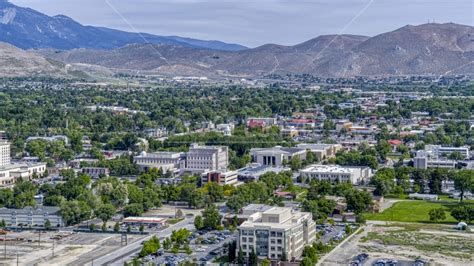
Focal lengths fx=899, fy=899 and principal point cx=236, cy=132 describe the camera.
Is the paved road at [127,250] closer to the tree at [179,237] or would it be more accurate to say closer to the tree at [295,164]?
the tree at [179,237]

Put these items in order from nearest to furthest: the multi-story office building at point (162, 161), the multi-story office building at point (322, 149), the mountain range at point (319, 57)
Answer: the multi-story office building at point (162, 161), the multi-story office building at point (322, 149), the mountain range at point (319, 57)

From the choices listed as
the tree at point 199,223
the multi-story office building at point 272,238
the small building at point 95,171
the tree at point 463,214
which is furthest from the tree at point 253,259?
the small building at point 95,171

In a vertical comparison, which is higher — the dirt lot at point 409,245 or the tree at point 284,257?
the tree at point 284,257

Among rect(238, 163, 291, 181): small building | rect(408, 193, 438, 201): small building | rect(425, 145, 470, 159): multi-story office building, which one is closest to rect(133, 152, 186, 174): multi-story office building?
rect(238, 163, 291, 181): small building

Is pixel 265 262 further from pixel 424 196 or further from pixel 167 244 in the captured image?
pixel 424 196

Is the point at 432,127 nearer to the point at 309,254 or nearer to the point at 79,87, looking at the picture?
the point at 309,254

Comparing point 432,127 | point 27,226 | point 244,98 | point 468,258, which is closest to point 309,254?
point 468,258

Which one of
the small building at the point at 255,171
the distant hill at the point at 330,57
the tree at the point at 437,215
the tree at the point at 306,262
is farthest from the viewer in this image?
the distant hill at the point at 330,57
